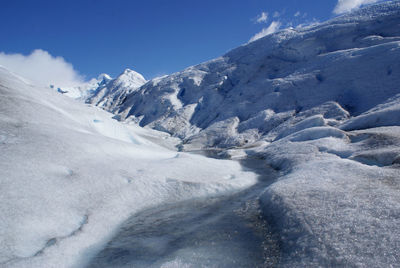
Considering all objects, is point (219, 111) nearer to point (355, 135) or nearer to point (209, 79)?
point (209, 79)

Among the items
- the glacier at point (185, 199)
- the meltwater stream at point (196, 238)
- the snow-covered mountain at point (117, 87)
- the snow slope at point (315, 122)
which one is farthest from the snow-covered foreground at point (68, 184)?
the snow-covered mountain at point (117, 87)

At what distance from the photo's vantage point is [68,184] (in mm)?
10031

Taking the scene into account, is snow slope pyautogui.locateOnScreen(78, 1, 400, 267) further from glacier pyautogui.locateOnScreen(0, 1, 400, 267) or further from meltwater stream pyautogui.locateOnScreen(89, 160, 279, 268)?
meltwater stream pyautogui.locateOnScreen(89, 160, 279, 268)

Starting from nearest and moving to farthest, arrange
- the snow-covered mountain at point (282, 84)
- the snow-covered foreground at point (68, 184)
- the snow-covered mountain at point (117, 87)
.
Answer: the snow-covered foreground at point (68, 184) < the snow-covered mountain at point (282, 84) < the snow-covered mountain at point (117, 87)

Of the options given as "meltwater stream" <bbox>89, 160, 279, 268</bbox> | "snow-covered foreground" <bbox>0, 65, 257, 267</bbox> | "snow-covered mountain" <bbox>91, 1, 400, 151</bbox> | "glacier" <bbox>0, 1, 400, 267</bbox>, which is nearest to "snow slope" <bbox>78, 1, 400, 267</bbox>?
"glacier" <bbox>0, 1, 400, 267</bbox>

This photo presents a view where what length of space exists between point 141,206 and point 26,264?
484cm

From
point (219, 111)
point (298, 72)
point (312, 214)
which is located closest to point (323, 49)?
point (298, 72)

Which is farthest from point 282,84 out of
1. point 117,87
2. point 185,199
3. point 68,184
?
point 117,87

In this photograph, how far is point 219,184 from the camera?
42.8 feet

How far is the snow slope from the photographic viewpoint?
6383 millimetres

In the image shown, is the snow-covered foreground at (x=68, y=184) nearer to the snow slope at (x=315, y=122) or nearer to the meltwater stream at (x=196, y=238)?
A: the meltwater stream at (x=196, y=238)

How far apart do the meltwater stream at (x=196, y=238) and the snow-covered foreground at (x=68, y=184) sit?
0.73 m

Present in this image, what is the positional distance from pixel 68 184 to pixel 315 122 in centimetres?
2617

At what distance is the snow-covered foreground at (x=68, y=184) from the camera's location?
715 cm
